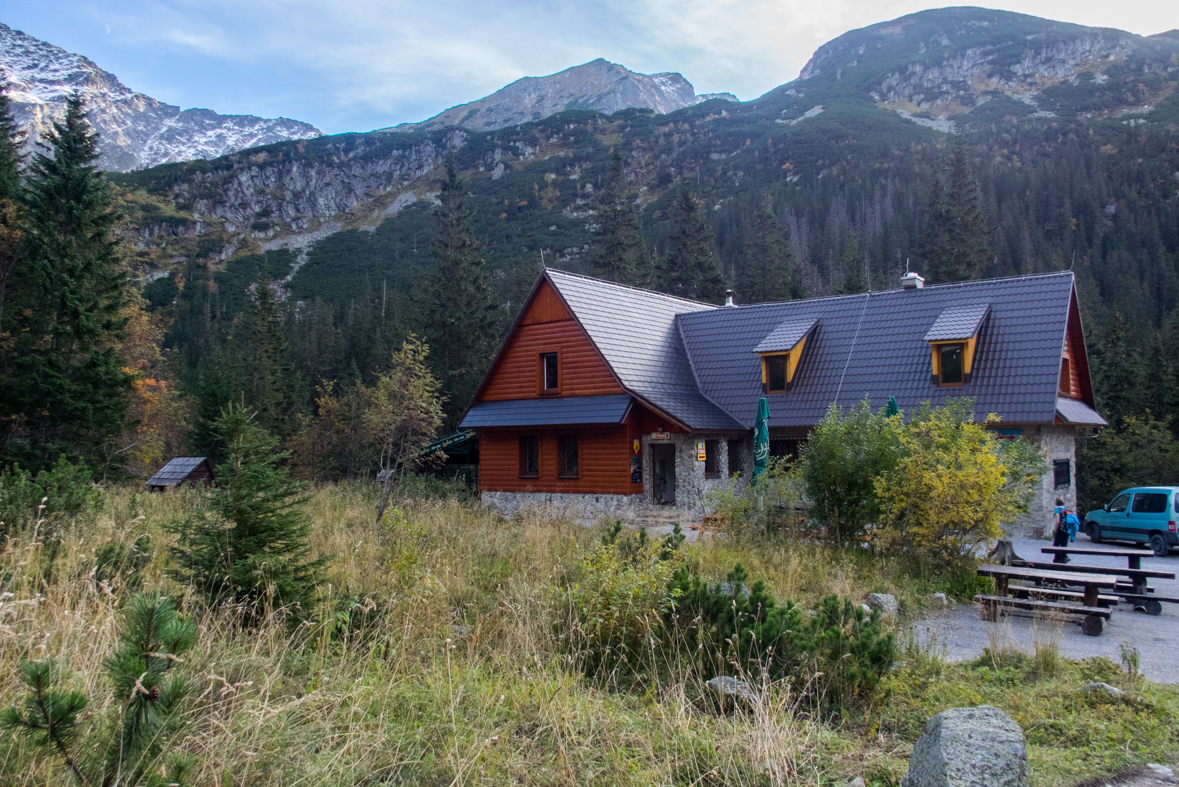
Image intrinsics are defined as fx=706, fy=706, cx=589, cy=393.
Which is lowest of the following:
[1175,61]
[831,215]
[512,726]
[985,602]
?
[985,602]

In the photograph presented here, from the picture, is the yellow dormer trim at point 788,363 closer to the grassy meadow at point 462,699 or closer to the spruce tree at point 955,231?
the grassy meadow at point 462,699

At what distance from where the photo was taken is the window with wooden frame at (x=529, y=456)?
2366 centimetres

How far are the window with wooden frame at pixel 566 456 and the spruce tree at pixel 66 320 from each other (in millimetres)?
15255

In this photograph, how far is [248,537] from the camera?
5.94 metres

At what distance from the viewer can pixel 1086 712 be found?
5488 mm

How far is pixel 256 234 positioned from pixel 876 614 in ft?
539

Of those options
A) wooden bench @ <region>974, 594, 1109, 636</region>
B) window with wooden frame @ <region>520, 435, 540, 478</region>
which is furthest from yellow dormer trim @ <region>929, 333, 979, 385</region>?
window with wooden frame @ <region>520, 435, 540, 478</region>

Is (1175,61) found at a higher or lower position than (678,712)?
higher

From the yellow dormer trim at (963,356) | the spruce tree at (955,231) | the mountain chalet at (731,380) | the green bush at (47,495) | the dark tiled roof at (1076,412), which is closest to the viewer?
the green bush at (47,495)

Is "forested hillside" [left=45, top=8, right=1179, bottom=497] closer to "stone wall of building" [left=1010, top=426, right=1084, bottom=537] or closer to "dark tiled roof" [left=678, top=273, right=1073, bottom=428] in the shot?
"dark tiled roof" [left=678, top=273, right=1073, bottom=428]

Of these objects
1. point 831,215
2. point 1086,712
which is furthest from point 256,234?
point 1086,712

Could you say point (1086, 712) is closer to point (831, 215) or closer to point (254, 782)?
point (254, 782)

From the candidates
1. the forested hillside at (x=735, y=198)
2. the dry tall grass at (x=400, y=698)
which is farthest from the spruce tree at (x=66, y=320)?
the forested hillside at (x=735, y=198)

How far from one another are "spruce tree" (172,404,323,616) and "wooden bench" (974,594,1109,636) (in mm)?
8077
